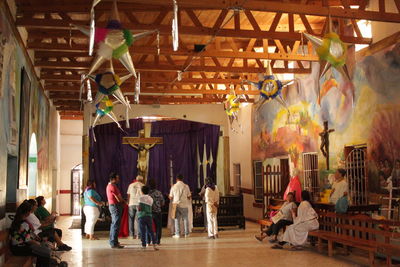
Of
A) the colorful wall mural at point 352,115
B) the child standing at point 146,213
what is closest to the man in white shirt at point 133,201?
the child standing at point 146,213

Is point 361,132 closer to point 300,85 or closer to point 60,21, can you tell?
point 300,85

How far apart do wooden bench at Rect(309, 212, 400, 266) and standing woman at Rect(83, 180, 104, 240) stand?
16.5 feet

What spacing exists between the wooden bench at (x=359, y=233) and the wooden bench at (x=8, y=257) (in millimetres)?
4790

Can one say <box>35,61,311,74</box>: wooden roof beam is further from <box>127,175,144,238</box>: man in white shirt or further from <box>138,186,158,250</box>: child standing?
<box>138,186,158,250</box>: child standing

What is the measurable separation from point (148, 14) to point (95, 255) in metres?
5.03

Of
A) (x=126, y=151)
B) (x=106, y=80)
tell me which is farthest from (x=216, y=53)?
(x=126, y=151)

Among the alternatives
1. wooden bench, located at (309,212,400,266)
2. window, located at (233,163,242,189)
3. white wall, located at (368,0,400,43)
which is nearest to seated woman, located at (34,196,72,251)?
wooden bench, located at (309,212,400,266)

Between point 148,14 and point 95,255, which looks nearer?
point 95,255

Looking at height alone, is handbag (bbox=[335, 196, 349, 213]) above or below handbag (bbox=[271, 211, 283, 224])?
above

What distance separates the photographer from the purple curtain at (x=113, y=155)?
15742 mm

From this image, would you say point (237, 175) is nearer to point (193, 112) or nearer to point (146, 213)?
point (193, 112)

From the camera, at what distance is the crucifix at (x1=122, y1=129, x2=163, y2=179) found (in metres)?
16.1

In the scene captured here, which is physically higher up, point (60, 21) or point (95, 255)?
point (60, 21)

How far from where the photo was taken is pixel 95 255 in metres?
8.81
